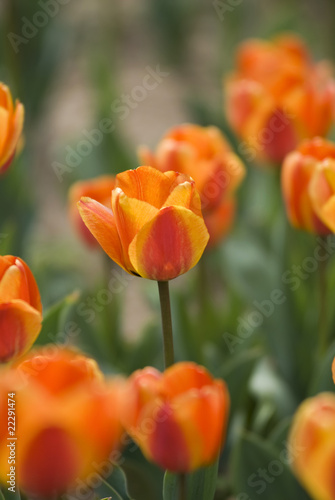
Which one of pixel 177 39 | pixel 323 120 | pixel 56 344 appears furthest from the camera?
pixel 177 39

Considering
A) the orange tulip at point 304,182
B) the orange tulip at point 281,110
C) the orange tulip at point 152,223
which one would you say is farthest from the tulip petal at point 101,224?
the orange tulip at point 281,110

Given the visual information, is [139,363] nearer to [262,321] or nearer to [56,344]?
[262,321]

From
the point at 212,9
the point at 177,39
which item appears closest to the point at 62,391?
the point at 177,39

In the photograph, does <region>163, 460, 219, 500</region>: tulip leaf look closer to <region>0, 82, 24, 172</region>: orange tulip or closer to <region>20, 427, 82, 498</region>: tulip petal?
<region>20, 427, 82, 498</region>: tulip petal

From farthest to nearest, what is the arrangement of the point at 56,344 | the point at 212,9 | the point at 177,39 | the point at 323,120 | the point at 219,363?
the point at 212,9 → the point at 177,39 → the point at 323,120 → the point at 219,363 → the point at 56,344

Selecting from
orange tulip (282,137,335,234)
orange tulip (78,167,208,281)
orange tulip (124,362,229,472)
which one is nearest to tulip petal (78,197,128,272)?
orange tulip (78,167,208,281)

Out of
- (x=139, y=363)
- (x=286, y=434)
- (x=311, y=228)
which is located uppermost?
(x=311, y=228)
